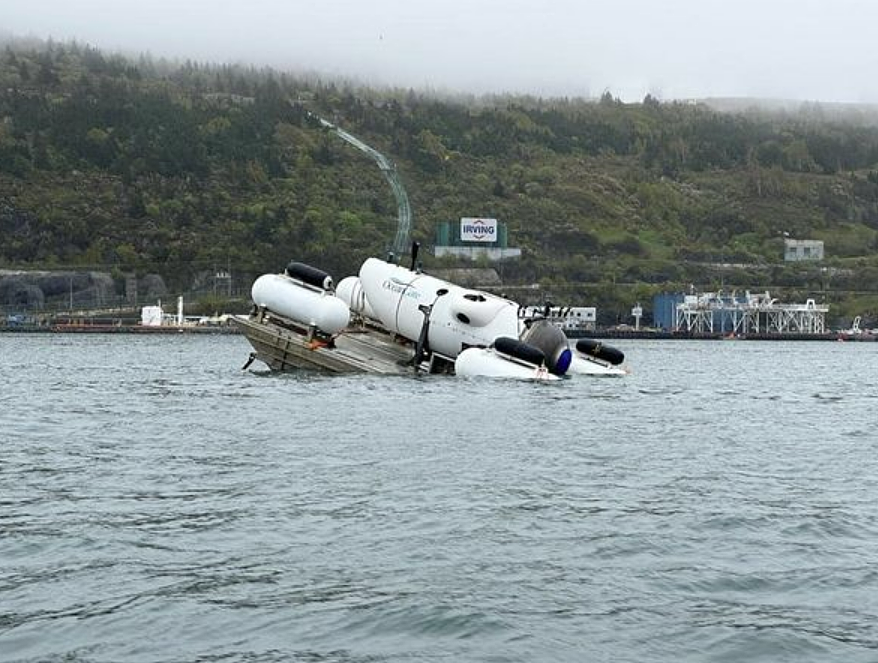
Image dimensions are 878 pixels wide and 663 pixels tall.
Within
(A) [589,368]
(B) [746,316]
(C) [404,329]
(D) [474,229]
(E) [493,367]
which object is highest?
(D) [474,229]

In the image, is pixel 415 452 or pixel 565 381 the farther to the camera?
pixel 565 381

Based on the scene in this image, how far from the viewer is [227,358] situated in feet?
276

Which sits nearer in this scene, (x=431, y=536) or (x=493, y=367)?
(x=431, y=536)

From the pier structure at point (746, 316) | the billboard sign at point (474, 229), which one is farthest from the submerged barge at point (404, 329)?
the billboard sign at point (474, 229)

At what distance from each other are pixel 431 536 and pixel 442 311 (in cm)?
2944

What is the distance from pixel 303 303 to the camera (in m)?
49.6

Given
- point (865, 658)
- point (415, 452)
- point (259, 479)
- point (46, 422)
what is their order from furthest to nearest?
point (46, 422) < point (415, 452) < point (259, 479) < point (865, 658)

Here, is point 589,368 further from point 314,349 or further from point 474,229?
point 474,229

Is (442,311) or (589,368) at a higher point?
(442,311)

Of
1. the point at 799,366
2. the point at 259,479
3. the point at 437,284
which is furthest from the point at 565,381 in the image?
the point at 799,366

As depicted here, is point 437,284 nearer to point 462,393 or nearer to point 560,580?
point 462,393

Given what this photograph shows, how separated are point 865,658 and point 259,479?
1271 cm

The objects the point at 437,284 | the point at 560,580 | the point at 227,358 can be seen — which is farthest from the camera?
the point at 227,358

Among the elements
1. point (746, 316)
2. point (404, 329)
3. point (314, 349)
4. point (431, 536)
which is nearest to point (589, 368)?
point (404, 329)
